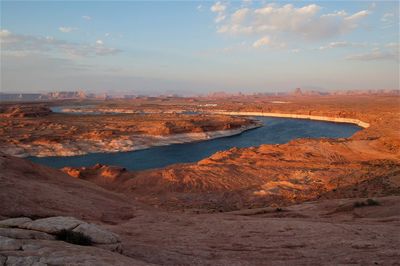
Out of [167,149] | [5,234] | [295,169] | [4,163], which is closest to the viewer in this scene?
[5,234]

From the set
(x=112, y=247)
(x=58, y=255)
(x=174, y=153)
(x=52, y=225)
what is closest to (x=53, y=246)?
(x=58, y=255)

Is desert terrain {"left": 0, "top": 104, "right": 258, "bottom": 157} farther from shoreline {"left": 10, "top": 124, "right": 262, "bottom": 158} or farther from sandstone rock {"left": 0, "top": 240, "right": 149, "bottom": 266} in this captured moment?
sandstone rock {"left": 0, "top": 240, "right": 149, "bottom": 266}

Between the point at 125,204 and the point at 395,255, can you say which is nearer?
the point at 395,255

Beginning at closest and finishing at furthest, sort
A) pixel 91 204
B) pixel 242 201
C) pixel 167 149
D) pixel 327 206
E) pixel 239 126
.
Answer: pixel 91 204
pixel 327 206
pixel 242 201
pixel 167 149
pixel 239 126

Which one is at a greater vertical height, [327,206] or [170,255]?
[170,255]

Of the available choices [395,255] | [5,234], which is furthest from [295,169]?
[5,234]

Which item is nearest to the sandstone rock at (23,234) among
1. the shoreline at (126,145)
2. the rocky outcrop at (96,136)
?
the shoreline at (126,145)

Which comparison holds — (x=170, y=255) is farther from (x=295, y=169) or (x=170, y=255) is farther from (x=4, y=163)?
(x=295, y=169)

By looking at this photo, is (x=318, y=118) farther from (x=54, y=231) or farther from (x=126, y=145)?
(x=54, y=231)
